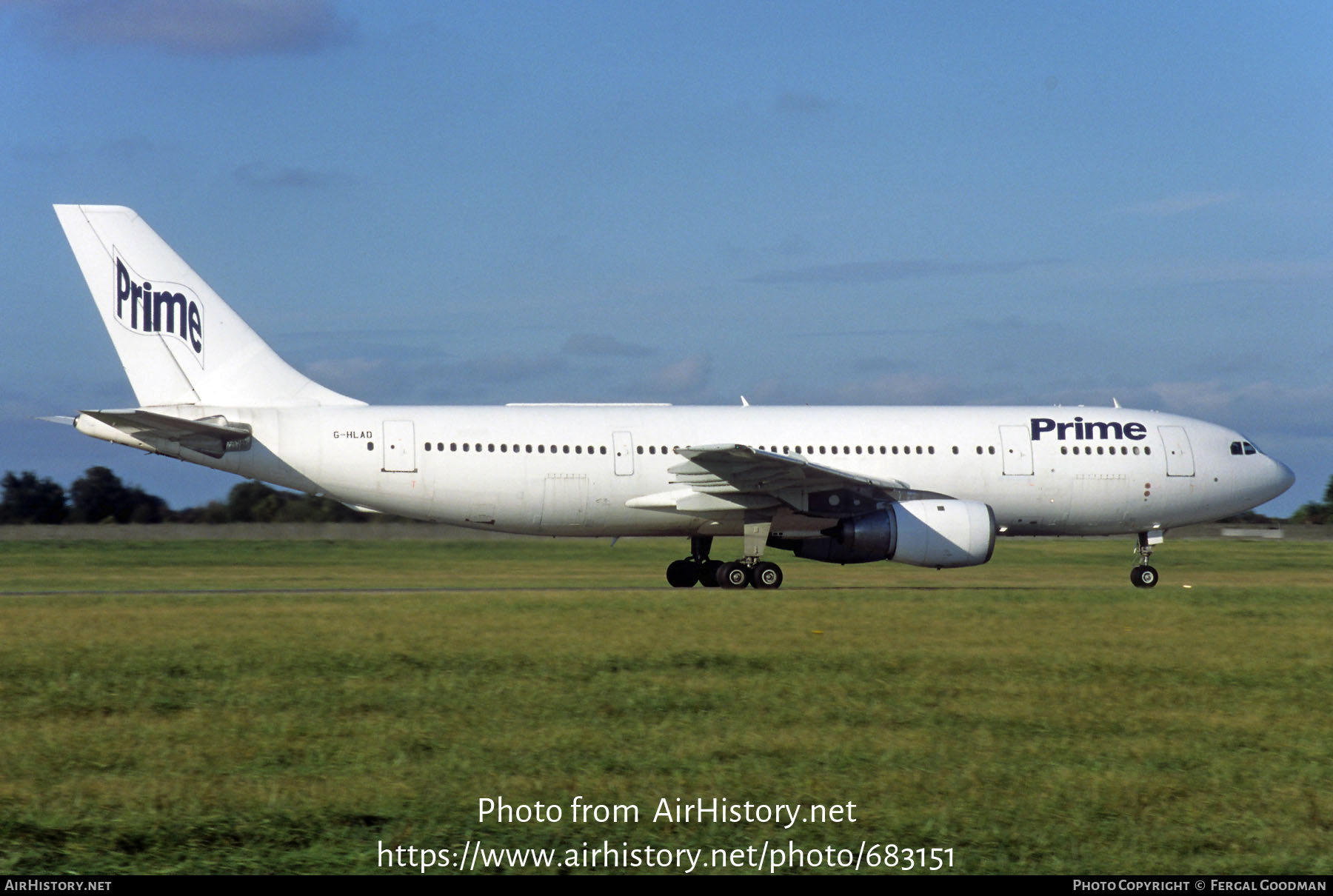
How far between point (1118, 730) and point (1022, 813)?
2.68 metres

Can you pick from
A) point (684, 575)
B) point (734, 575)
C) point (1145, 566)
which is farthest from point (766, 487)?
point (1145, 566)

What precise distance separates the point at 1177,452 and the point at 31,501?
5496cm

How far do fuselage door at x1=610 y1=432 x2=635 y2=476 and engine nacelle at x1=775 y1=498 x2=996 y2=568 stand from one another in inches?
154

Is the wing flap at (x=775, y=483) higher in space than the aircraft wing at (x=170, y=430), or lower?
lower

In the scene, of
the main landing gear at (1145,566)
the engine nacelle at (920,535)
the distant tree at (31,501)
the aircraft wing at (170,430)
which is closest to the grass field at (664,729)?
the engine nacelle at (920,535)

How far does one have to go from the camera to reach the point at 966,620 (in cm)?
1673

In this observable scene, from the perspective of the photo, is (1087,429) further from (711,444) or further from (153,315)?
(153,315)

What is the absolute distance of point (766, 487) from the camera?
2400 cm

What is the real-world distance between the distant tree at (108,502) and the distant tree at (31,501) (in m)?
0.77

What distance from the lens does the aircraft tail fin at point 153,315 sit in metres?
23.9

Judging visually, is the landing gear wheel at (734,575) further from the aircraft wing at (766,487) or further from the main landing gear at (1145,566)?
the main landing gear at (1145,566)

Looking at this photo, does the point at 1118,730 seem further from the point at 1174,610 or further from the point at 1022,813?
the point at 1174,610

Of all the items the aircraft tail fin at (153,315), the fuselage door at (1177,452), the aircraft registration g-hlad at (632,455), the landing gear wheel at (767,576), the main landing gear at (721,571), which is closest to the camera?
the aircraft registration g-hlad at (632,455)
